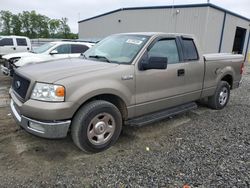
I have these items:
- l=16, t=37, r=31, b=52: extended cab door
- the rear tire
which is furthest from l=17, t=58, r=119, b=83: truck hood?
l=16, t=37, r=31, b=52: extended cab door

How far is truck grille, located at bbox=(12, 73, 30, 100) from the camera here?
314 cm

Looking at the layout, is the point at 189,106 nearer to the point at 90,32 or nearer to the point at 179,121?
the point at 179,121

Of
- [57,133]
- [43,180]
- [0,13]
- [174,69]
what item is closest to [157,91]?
[174,69]

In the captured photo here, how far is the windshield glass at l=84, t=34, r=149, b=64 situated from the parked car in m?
4.21

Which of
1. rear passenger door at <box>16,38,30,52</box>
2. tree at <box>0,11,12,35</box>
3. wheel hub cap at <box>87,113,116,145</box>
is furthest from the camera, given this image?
tree at <box>0,11,12,35</box>

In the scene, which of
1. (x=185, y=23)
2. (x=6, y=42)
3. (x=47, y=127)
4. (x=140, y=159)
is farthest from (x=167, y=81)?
(x=6, y=42)

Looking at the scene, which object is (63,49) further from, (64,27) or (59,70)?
(64,27)

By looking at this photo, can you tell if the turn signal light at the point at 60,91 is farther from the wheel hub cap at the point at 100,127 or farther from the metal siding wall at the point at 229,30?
the metal siding wall at the point at 229,30

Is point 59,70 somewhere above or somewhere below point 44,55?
above

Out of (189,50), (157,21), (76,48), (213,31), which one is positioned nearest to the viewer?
(189,50)

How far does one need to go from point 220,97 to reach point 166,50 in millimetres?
2483

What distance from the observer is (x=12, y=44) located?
49.1 ft

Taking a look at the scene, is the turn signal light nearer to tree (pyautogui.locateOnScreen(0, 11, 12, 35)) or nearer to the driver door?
the driver door

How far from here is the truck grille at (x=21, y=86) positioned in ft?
10.3
